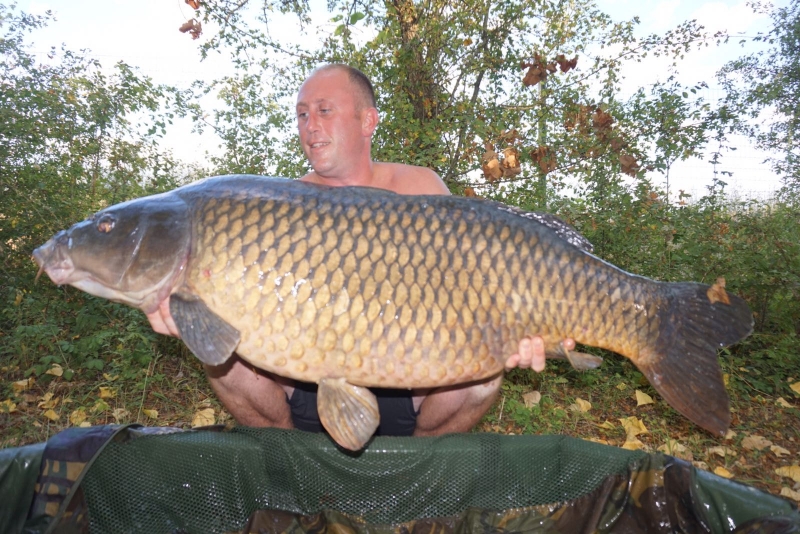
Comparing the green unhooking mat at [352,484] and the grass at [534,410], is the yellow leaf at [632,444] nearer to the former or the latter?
the grass at [534,410]

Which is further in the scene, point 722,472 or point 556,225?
point 722,472

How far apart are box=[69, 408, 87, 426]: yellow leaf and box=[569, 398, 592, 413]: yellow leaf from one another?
2.09m

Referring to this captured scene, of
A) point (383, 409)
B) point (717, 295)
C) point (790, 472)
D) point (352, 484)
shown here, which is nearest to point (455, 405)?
point (383, 409)

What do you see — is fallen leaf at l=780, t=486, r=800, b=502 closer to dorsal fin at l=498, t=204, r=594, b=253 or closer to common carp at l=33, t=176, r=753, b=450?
common carp at l=33, t=176, r=753, b=450

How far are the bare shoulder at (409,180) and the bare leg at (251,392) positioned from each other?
85cm

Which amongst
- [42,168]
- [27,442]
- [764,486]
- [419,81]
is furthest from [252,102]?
[764,486]

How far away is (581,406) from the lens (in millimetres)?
2629

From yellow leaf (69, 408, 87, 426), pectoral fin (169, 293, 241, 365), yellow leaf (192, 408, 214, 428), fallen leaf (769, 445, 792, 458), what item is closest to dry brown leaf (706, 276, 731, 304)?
pectoral fin (169, 293, 241, 365)

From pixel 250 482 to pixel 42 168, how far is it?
8.74 feet

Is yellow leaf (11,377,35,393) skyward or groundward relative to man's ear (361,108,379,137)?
groundward

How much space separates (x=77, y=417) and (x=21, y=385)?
433 mm

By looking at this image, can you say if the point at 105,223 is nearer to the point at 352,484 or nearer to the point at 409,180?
the point at 352,484

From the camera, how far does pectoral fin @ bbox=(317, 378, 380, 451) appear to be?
4.45 feet

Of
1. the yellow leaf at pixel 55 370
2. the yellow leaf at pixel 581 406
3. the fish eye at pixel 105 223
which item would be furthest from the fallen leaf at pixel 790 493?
the yellow leaf at pixel 55 370
